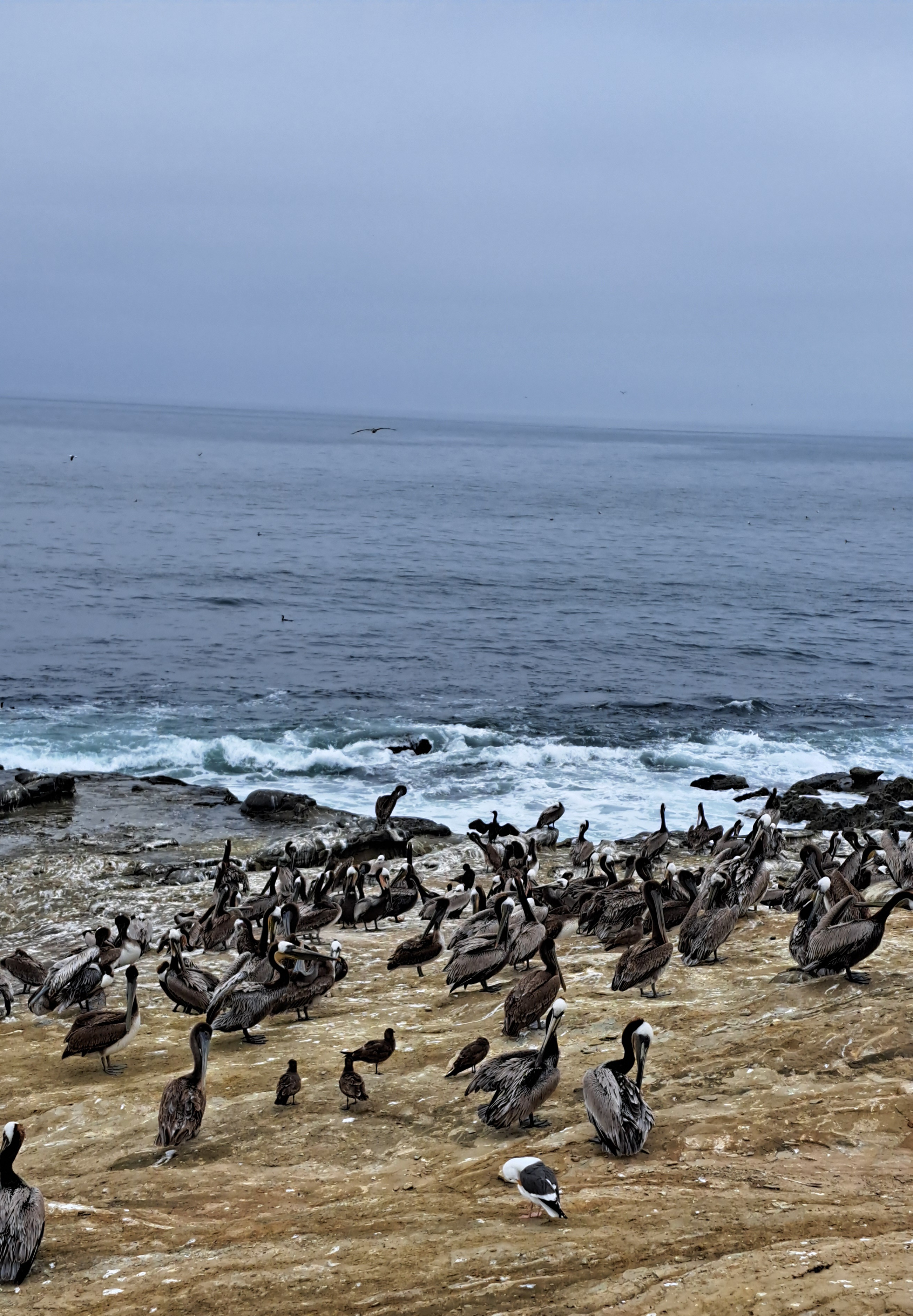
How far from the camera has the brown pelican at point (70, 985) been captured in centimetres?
1533

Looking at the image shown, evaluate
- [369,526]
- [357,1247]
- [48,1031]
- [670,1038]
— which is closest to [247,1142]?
[357,1247]

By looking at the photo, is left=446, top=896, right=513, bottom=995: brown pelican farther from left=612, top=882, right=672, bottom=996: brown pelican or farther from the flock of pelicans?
left=612, top=882, right=672, bottom=996: brown pelican

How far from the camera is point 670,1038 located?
1198 centimetres

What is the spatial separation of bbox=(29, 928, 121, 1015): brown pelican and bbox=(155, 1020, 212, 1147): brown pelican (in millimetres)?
4856

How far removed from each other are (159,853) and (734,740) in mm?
21879

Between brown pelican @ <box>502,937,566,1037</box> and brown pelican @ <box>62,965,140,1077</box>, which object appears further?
brown pelican @ <box>62,965,140,1077</box>

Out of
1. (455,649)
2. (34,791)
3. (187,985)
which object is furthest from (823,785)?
(187,985)

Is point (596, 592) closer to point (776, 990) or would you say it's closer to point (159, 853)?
point (159, 853)

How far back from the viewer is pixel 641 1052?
1002 cm

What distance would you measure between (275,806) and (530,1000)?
19916mm

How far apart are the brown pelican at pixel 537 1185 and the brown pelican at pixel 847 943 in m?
5.35

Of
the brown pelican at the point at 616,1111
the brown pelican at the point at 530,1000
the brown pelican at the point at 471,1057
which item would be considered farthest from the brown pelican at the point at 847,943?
the brown pelican at the point at 471,1057

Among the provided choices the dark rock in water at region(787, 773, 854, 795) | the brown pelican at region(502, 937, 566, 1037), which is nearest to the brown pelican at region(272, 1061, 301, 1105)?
the brown pelican at region(502, 937, 566, 1037)

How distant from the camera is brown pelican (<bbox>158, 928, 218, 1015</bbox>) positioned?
15102 millimetres
